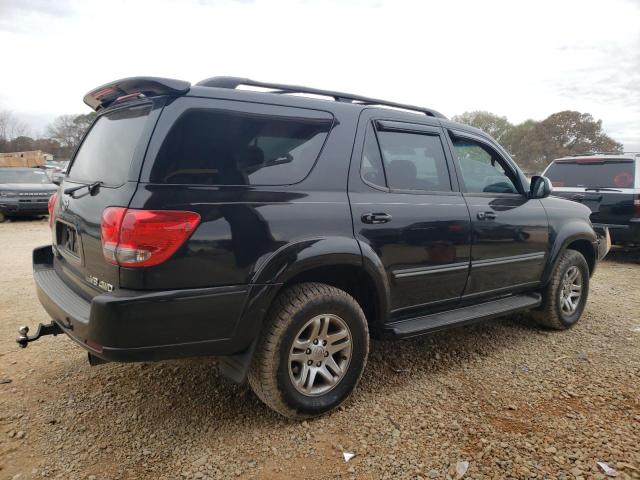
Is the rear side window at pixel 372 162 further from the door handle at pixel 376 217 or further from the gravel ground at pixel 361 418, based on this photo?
the gravel ground at pixel 361 418

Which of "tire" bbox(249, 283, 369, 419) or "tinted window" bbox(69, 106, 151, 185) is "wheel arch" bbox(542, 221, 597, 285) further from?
"tinted window" bbox(69, 106, 151, 185)

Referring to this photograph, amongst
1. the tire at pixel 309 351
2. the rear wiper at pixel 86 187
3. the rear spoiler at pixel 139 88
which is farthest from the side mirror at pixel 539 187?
the rear wiper at pixel 86 187

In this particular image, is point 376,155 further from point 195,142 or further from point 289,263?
point 195,142

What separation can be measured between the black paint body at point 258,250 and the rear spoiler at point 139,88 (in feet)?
0.18

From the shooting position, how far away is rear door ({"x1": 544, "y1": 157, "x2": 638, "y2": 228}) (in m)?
7.13

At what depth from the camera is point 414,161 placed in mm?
3248

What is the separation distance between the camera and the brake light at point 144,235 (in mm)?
2098

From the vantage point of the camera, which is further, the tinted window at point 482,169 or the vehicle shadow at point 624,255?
the vehicle shadow at point 624,255

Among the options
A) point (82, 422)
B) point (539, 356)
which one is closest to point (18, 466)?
point (82, 422)

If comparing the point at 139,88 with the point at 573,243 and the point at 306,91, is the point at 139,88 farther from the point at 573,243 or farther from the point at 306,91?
the point at 573,243

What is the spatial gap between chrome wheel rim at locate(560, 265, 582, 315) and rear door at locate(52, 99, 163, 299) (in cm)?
385

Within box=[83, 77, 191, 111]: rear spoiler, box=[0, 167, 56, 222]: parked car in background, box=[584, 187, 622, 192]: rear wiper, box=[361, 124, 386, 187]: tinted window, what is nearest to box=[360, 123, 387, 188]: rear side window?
box=[361, 124, 386, 187]: tinted window

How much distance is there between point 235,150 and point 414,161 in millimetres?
1409

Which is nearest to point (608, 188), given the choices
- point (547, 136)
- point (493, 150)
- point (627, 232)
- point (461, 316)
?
point (627, 232)
